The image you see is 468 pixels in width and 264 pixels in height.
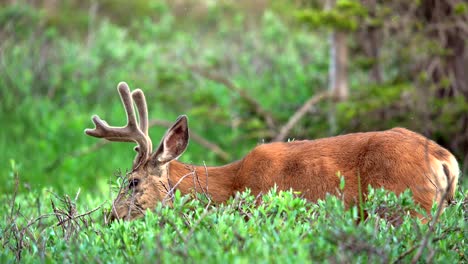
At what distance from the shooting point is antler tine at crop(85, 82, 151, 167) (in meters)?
6.02

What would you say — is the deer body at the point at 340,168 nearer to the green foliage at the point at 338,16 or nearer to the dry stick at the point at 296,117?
the green foliage at the point at 338,16

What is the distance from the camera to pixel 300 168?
19.0ft

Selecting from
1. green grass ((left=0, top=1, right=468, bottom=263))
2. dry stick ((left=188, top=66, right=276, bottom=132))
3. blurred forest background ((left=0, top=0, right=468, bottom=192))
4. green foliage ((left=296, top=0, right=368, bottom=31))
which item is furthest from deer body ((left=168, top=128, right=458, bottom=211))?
dry stick ((left=188, top=66, right=276, bottom=132))

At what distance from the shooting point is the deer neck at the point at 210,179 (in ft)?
20.0

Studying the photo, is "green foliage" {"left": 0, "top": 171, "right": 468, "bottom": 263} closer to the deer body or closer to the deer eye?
the deer body

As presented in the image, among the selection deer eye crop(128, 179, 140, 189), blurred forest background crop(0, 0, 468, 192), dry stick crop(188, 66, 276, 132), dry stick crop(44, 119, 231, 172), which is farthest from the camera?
dry stick crop(188, 66, 276, 132)

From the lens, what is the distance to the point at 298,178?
5777mm

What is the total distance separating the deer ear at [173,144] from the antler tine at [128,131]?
0.31 feet

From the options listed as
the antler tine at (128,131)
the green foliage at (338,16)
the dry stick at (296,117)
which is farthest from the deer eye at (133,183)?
the dry stick at (296,117)

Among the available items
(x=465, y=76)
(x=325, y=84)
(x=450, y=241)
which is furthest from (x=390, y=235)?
(x=325, y=84)

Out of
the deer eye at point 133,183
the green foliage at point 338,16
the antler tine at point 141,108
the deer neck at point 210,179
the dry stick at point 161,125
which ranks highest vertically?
the green foliage at point 338,16

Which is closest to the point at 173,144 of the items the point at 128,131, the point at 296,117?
the point at 128,131

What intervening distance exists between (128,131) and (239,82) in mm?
7780

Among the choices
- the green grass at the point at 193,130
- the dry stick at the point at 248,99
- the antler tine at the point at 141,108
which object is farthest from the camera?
the dry stick at the point at 248,99
